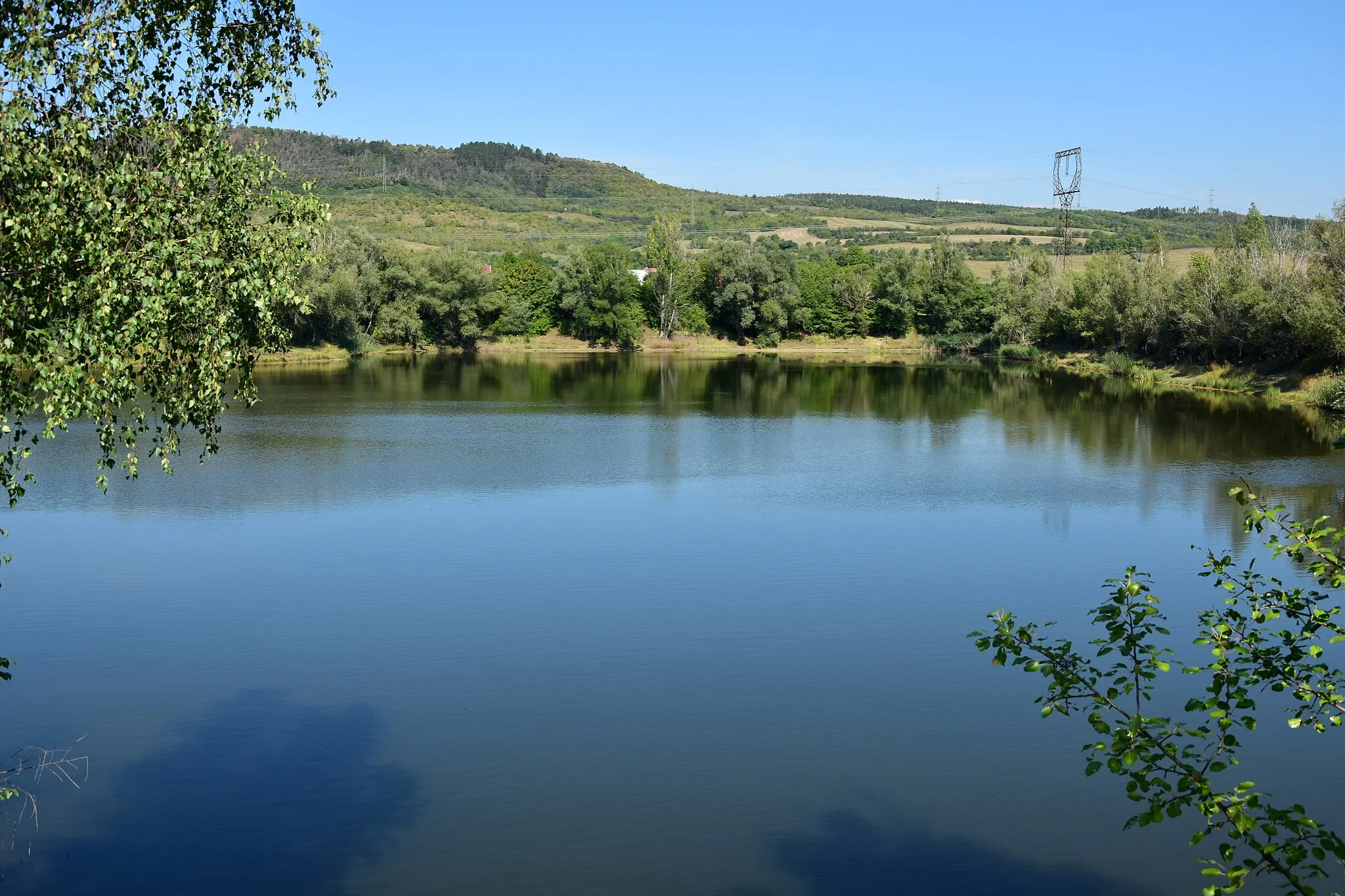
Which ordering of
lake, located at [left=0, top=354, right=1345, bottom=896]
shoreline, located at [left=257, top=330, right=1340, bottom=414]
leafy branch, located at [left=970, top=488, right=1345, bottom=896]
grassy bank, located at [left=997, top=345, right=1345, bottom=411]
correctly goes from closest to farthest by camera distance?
leafy branch, located at [left=970, top=488, right=1345, bottom=896]
lake, located at [left=0, top=354, right=1345, bottom=896]
grassy bank, located at [left=997, top=345, right=1345, bottom=411]
shoreline, located at [left=257, top=330, right=1340, bottom=414]

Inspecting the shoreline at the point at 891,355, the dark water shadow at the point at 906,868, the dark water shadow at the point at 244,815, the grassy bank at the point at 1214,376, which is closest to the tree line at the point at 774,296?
the shoreline at the point at 891,355

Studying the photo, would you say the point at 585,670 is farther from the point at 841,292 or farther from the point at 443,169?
the point at 443,169

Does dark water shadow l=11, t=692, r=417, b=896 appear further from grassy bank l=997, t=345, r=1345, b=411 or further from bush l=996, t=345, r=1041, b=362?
bush l=996, t=345, r=1041, b=362

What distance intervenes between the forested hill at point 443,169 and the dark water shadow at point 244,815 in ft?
412

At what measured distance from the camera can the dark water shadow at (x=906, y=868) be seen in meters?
8.70

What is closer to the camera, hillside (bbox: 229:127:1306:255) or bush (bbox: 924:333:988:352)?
bush (bbox: 924:333:988:352)

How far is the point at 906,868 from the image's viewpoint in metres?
8.98

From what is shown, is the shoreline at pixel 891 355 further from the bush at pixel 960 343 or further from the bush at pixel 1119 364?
the bush at pixel 960 343

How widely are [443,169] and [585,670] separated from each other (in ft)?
525

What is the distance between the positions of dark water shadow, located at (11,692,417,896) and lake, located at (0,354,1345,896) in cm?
3

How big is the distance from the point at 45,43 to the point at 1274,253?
51559 millimetres

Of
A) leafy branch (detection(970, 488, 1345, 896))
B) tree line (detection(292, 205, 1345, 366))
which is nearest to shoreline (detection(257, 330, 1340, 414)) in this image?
tree line (detection(292, 205, 1345, 366))

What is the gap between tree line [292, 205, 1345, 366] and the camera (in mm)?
54188

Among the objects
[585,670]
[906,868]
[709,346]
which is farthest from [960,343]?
[906,868]
